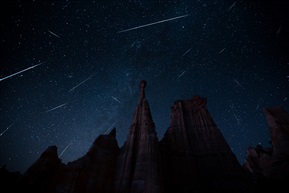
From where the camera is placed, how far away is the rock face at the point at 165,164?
44.6 feet

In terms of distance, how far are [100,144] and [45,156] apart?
583cm

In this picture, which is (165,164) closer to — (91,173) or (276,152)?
(91,173)

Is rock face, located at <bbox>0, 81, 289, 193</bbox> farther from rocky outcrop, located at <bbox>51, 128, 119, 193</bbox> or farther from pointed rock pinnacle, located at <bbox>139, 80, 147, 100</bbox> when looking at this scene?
pointed rock pinnacle, located at <bbox>139, 80, 147, 100</bbox>

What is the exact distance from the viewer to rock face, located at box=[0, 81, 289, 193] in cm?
1359

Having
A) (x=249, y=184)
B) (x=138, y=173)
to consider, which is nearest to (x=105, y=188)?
(x=138, y=173)

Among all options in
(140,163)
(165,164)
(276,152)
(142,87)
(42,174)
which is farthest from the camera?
(142,87)

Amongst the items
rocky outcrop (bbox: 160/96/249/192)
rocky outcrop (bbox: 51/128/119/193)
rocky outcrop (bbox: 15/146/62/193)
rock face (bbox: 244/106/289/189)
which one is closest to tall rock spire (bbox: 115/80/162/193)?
rocky outcrop (bbox: 51/128/119/193)

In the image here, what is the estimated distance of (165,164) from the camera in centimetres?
2017

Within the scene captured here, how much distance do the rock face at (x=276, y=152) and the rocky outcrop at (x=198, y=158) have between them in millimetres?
3358

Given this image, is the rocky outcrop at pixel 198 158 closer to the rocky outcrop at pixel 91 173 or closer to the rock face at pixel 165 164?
the rock face at pixel 165 164

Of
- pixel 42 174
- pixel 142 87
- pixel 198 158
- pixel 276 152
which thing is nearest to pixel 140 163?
pixel 42 174

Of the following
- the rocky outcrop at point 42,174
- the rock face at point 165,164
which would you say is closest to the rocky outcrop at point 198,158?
the rock face at point 165,164

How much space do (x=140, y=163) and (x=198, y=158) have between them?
11558mm

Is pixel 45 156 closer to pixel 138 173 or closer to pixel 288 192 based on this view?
pixel 138 173
